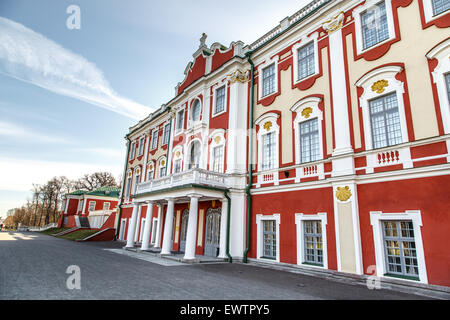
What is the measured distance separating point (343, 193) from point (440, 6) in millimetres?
7397

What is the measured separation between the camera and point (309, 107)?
12.3 meters

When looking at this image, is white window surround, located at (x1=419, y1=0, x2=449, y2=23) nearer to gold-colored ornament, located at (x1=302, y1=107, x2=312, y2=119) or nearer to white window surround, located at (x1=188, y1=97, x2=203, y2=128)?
gold-colored ornament, located at (x1=302, y1=107, x2=312, y2=119)

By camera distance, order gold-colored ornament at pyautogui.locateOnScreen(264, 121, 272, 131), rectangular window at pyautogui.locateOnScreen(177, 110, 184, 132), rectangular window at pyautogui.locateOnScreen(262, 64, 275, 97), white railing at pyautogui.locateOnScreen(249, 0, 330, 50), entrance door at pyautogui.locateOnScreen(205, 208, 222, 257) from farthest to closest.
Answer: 1. rectangular window at pyautogui.locateOnScreen(177, 110, 184, 132)
2. entrance door at pyautogui.locateOnScreen(205, 208, 222, 257)
3. rectangular window at pyautogui.locateOnScreen(262, 64, 275, 97)
4. gold-colored ornament at pyautogui.locateOnScreen(264, 121, 272, 131)
5. white railing at pyautogui.locateOnScreen(249, 0, 330, 50)

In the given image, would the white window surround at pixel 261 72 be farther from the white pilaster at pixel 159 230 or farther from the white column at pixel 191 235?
the white pilaster at pixel 159 230

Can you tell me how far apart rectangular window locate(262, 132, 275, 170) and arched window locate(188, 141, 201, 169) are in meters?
5.68

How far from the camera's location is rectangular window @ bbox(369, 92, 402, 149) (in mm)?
9383

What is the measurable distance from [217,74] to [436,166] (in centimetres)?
1325

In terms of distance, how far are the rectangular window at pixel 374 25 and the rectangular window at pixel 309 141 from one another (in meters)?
3.84

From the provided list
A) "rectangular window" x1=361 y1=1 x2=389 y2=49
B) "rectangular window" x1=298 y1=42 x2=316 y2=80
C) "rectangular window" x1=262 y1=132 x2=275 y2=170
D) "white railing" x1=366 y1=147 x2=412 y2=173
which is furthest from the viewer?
"rectangular window" x1=262 y1=132 x2=275 y2=170

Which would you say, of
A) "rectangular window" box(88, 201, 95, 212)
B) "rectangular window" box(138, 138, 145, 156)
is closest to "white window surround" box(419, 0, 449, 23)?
"rectangular window" box(138, 138, 145, 156)

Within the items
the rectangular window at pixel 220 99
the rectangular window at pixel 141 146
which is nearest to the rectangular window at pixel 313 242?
the rectangular window at pixel 220 99

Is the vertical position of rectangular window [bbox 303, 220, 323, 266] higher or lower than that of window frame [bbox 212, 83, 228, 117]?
lower

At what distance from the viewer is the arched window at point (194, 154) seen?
1833 cm
